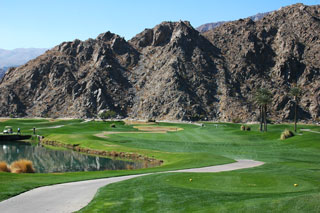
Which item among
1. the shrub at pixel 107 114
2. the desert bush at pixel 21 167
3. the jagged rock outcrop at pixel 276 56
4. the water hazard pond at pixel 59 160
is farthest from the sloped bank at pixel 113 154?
the jagged rock outcrop at pixel 276 56

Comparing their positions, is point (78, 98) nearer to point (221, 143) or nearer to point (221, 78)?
point (221, 78)

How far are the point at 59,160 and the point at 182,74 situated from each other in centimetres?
9895

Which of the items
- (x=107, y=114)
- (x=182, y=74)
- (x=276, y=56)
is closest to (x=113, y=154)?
(x=107, y=114)

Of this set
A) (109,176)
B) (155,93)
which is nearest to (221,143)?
(109,176)

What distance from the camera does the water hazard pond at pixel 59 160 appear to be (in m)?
41.1

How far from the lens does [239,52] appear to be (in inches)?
6073

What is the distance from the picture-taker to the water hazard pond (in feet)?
135

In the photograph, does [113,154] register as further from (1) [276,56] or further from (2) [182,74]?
(1) [276,56]

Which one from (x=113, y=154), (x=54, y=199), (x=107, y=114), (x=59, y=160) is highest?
(x=107, y=114)

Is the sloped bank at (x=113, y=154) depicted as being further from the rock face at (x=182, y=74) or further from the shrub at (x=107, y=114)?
the rock face at (x=182, y=74)

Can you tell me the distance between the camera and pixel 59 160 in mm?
48594

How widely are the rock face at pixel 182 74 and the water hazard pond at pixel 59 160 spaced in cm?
7241

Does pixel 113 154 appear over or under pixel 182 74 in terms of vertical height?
under

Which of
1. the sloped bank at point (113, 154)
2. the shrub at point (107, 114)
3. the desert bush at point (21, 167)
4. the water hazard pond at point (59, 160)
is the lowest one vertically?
the water hazard pond at point (59, 160)
